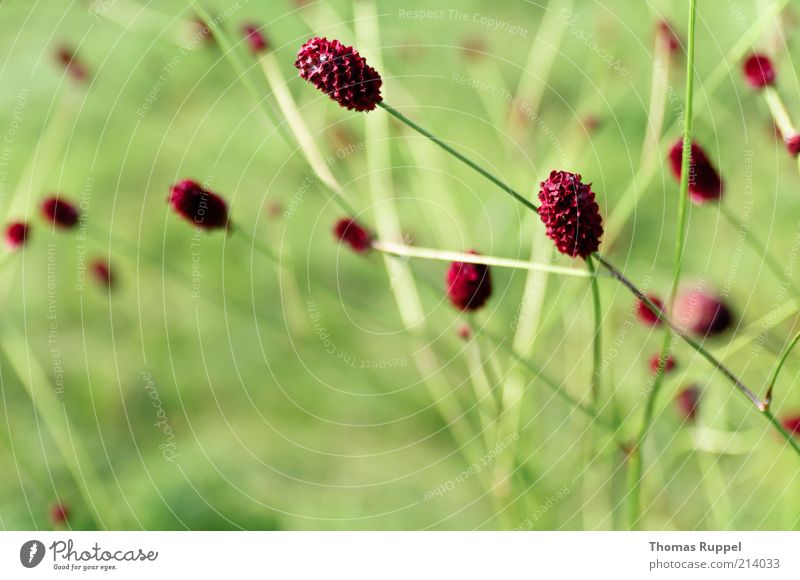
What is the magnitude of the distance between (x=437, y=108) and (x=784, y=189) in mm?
412

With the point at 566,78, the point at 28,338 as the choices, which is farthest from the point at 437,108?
the point at 28,338

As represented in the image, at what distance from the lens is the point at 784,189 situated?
0.85 meters

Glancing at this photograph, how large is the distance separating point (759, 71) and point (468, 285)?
0.96 ft

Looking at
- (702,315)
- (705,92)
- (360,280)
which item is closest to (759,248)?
(702,315)

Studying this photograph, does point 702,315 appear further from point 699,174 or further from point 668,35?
point 668,35

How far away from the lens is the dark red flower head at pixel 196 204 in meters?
0.53

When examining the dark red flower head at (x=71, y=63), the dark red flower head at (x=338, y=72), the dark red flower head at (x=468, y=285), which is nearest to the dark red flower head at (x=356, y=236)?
the dark red flower head at (x=468, y=285)

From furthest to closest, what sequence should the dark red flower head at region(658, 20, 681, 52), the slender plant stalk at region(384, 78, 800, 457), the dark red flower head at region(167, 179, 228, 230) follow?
the dark red flower head at region(658, 20, 681, 52) < the dark red flower head at region(167, 179, 228, 230) < the slender plant stalk at region(384, 78, 800, 457)

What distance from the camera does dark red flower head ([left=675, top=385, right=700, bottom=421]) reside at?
26.6 inches

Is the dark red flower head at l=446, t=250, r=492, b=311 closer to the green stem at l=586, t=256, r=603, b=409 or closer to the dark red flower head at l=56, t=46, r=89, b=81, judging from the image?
the green stem at l=586, t=256, r=603, b=409

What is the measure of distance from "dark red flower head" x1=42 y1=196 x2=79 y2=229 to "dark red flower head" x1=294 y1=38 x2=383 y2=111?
308mm

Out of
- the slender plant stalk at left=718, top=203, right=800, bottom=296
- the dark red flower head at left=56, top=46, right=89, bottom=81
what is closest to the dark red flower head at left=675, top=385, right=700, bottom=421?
the slender plant stalk at left=718, top=203, right=800, bottom=296
